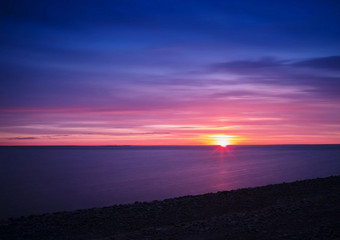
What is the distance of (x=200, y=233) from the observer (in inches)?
398

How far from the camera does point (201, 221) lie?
11.7 meters

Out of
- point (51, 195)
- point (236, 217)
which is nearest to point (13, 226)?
point (236, 217)

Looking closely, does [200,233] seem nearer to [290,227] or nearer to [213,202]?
[290,227]

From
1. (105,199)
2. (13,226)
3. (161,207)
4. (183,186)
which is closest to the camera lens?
(13,226)

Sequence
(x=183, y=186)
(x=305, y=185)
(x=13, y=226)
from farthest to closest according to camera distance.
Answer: (x=183, y=186), (x=305, y=185), (x=13, y=226)

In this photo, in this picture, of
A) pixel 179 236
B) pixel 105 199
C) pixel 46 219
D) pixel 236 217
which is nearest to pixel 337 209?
pixel 236 217

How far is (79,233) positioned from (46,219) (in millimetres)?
2660

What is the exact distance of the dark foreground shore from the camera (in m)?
10.0

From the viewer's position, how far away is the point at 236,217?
468 inches

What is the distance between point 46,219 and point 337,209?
11.9 metres

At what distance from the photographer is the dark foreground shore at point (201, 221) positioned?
394 inches

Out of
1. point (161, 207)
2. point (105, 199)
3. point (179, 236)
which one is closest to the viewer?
point (179, 236)

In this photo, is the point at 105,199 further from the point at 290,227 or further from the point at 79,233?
the point at 290,227

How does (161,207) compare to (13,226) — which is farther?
(161,207)
